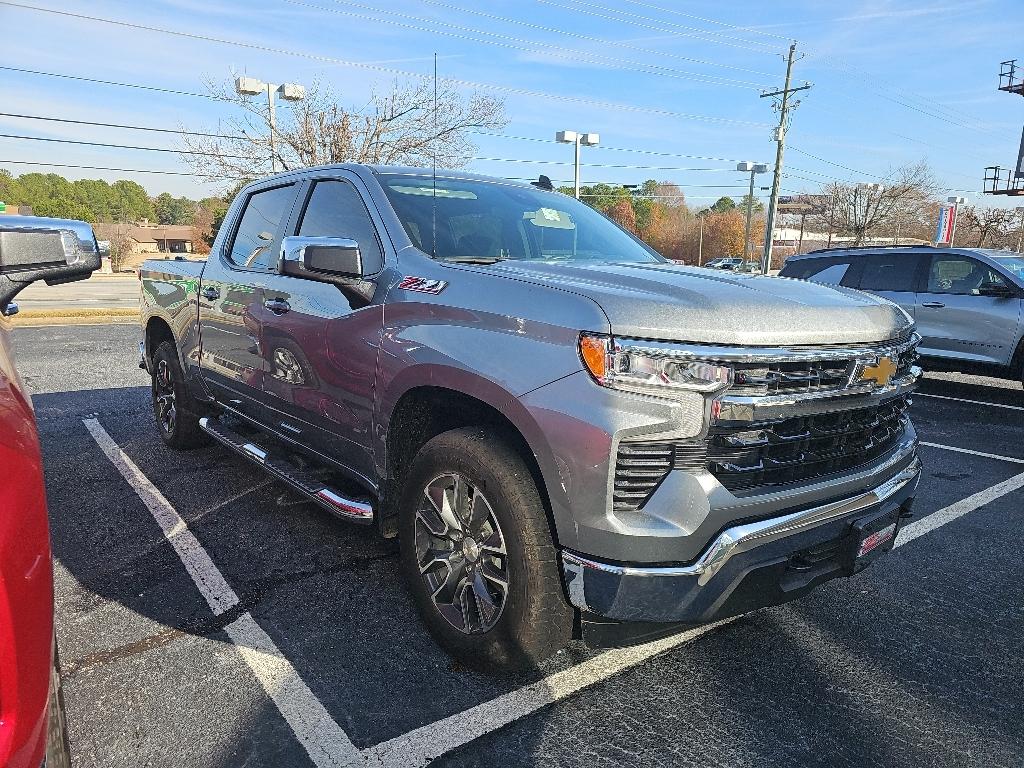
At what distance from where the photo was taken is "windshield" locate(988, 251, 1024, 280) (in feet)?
28.0

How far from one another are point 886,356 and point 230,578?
119 inches

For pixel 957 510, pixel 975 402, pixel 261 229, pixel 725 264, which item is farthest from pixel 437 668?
pixel 975 402

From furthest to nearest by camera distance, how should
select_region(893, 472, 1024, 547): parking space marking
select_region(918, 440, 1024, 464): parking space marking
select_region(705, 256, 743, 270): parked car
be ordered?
1. select_region(918, 440, 1024, 464): parking space marking
2. select_region(893, 472, 1024, 547): parking space marking
3. select_region(705, 256, 743, 270): parked car

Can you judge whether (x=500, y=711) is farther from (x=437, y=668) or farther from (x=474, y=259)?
(x=474, y=259)

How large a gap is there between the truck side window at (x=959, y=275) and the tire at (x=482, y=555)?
8822 mm

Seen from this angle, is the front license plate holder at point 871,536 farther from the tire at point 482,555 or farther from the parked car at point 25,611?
the parked car at point 25,611

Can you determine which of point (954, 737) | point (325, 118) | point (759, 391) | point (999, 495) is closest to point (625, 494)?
point (759, 391)

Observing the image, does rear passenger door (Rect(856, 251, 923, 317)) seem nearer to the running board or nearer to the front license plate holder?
the front license plate holder

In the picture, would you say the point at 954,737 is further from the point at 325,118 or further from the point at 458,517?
the point at 325,118

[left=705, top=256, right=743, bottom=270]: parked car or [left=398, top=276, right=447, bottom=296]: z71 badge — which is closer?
[left=398, top=276, right=447, bottom=296]: z71 badge

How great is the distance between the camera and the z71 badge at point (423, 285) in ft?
8.70

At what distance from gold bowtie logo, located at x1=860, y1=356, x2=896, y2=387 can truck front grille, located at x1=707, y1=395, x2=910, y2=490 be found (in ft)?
0.37

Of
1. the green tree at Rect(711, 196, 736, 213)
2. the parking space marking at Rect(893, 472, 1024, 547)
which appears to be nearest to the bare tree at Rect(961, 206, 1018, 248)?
the parking space marking at Rect(893, 472, 1024, 547)

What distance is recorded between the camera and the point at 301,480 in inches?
132
